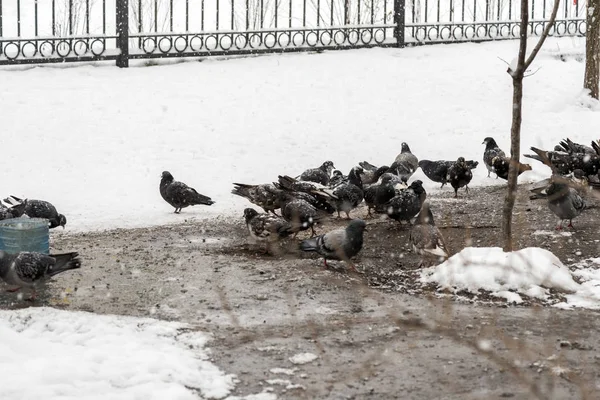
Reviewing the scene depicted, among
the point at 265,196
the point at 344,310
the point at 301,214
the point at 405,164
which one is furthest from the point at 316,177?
the point at 344,310

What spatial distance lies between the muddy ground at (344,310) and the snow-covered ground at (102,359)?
0.27 metres

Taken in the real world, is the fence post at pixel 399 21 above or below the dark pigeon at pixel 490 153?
above

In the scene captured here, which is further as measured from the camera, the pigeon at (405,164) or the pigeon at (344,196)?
the pigeon at (405,164)

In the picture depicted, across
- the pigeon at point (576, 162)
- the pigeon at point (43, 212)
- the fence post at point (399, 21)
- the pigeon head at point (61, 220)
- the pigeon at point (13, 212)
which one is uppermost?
the fence post at point (399, 21)

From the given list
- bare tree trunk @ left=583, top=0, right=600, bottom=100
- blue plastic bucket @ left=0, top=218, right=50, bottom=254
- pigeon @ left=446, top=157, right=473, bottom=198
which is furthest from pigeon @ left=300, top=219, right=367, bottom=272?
bare tree trunk @ left=583, top=0, right=600, bottom=100

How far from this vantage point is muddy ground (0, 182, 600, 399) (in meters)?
6.80

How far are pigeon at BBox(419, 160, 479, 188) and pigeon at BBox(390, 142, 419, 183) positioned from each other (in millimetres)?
134

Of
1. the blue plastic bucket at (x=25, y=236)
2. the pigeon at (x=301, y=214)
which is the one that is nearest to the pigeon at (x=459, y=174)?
the pigeon at (x=301, y=214)

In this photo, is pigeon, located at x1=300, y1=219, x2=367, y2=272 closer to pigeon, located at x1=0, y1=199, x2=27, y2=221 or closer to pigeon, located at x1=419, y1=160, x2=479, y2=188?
pigeon, located at x1=0, y1=199, x2=27, y2=221

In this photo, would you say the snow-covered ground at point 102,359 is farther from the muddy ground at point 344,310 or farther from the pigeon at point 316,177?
the pigeon at point 316,177

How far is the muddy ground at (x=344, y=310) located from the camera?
6.80m

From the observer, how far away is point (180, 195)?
12906 millimetres

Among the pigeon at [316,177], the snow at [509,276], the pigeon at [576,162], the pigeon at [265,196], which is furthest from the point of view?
the pigeon at [576,162]

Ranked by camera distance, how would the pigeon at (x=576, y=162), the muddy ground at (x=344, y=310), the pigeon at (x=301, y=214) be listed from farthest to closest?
the pigeon at (x=576, y=162) → the pigeon at (x=301, y=214) → the muddy ground at (x=344, y=310)
